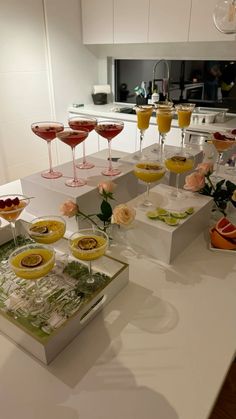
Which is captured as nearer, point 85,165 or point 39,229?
point 39,229

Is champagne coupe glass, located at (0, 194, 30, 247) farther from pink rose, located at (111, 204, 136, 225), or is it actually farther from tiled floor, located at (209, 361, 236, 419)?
tiled floor, located at (209, 361, 236, 419)

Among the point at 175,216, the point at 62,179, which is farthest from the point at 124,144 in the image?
the point at 175,216

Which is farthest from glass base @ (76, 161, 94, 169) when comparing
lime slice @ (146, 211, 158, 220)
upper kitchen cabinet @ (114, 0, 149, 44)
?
upper kitchen cabinet @ (114, 0, 149, 44)

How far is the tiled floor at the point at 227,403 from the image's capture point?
1.51 metres

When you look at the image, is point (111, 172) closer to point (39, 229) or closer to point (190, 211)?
point (190, 211)

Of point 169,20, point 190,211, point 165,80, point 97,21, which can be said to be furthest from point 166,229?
point 97,21

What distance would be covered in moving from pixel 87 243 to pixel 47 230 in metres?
0.15

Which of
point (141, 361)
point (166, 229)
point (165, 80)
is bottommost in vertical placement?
point (141, 361)

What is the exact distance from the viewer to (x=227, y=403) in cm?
158

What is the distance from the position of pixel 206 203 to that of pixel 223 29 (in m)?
1.03

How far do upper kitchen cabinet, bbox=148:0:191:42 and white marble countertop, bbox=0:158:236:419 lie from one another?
8.74 feet

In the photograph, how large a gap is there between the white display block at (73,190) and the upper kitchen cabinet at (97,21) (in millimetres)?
2462

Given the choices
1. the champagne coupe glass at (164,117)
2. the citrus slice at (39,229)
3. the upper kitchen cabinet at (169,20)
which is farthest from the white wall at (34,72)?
the citrus slice at (39,229)

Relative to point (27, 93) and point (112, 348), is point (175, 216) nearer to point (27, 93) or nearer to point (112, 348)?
point (112, 348)
